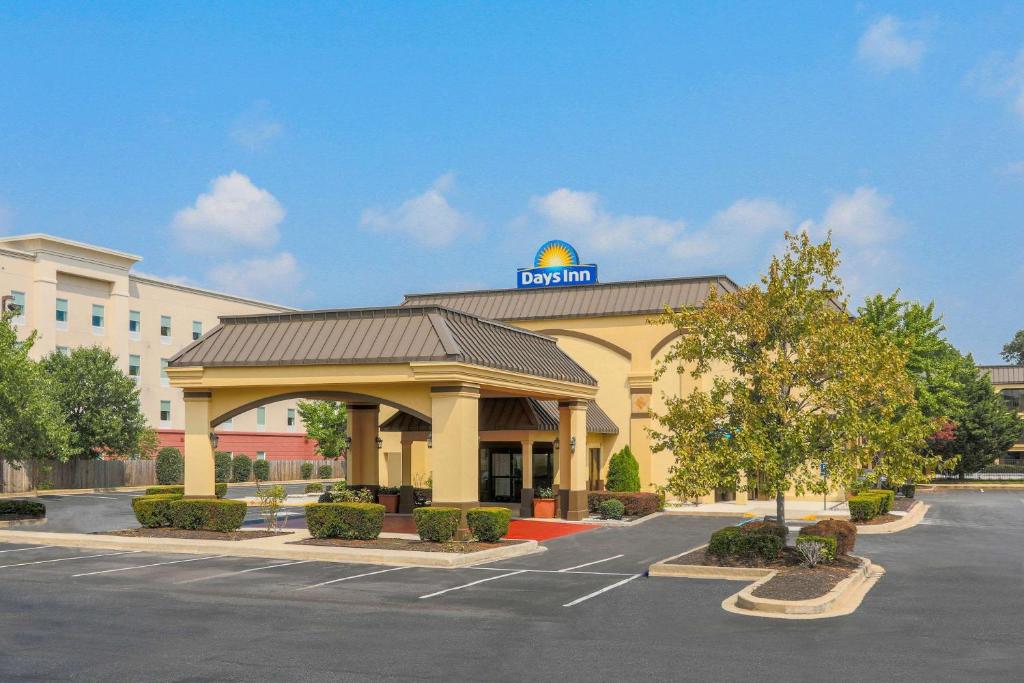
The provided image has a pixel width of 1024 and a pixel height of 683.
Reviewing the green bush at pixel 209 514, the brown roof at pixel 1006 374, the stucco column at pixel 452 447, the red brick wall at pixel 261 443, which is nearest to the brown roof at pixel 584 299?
the stucco column at pixel 452 447

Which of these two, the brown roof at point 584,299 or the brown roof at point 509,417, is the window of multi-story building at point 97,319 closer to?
the brown roof at point 584,299

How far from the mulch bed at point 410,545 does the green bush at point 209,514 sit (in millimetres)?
2642

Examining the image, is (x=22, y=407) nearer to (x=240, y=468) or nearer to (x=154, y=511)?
(x=154, y=511)

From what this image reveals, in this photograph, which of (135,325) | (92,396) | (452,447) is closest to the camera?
(452,447)

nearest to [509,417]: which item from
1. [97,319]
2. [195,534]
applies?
[195,534]

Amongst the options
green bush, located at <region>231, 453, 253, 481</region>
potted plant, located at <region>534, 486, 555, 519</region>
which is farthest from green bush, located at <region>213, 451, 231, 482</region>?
potted plant, located at <region>534, 486, 555, 519</region>

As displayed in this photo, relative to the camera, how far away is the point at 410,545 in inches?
1104

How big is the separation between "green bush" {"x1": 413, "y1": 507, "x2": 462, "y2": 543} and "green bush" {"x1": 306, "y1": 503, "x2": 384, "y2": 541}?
1.59 meters

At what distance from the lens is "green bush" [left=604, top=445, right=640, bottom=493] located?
43188 millimetres

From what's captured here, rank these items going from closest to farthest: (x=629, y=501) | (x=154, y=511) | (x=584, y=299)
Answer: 1. (x=154, y=511)
2. (x=629, y=501)
3. (x=584, y=299)

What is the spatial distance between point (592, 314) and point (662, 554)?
20746 mm

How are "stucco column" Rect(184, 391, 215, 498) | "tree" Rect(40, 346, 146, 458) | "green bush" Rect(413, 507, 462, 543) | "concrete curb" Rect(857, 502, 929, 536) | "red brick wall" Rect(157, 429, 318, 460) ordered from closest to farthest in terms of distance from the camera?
"green bush" Rect(413, 507, 462, 543) < "stucco column" Rect(184, 391, 215, 498) < "concrete curb" Rect(857, 502, 929, 536) < "tree" Rect(40, 346, 146, 458) < "red brick wall" Rect(157, 429, 318, 460)

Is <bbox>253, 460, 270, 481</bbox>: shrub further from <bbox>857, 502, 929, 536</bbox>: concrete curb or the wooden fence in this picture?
<bbox>857, 502, 929, 536</bbox>: concrete curb

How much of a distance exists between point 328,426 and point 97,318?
698 inches
